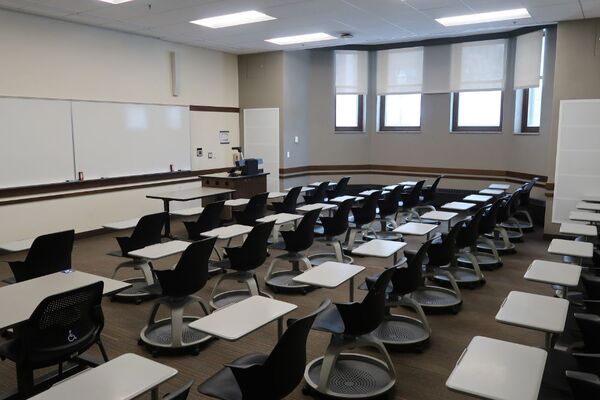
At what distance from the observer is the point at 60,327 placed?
2707 mm

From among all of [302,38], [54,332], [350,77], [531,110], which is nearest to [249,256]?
[54,332]

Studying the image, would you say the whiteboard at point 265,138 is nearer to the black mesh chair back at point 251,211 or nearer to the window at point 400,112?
the window at point 400,112

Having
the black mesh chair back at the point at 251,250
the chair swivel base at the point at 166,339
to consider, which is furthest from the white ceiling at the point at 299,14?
the chair swivel base at the point at 166,339

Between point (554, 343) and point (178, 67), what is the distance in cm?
808

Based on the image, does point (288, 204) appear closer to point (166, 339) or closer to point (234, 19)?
point (234, 19)

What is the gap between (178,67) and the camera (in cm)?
919

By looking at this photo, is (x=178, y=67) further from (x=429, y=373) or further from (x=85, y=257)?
(x=429, y=373)

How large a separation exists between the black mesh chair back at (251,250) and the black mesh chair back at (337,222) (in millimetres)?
1467

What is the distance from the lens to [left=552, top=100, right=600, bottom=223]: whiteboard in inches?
282

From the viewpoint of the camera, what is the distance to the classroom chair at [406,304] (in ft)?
12.6

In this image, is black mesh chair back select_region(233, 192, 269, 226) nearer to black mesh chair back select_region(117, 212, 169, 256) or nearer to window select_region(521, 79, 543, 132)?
black mesh chair back select_region(117, 212, 169, 256)

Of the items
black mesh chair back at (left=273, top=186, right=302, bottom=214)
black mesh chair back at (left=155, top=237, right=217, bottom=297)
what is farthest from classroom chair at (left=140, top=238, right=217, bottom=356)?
black mesh chair back at (left=273, top=186, right=302, bottom=214)

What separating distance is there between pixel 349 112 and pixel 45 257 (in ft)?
27.2

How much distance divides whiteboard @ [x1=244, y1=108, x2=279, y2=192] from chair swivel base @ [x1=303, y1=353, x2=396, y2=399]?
7014 millimetres
